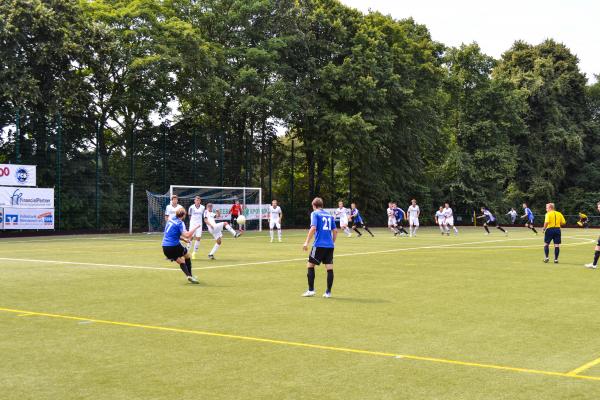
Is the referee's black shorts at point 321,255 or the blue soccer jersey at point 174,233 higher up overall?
the blue soccer jersey at point 174,233

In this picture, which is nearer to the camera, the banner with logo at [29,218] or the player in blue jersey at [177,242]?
the player in blue jersey at [177,242]

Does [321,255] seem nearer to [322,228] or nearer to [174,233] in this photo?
[322,228]

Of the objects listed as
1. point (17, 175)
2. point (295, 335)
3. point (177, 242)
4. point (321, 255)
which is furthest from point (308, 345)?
point (17, 175)

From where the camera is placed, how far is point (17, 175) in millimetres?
38969

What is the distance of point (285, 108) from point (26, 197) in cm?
1891

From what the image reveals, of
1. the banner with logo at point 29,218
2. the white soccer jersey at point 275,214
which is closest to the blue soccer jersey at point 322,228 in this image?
the white soccer jersey at point 275,214

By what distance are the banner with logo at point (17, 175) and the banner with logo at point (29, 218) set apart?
4.70 feet

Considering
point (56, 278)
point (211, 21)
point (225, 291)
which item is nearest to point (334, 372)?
point (225, 291)

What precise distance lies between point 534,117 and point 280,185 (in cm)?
3056

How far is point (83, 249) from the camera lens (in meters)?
28.2

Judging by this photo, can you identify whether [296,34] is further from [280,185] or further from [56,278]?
[56,278]

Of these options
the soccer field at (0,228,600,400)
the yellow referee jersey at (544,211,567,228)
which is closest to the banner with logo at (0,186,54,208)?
the soccer field at (0,228,600,400)

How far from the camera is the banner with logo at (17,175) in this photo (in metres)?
38.3

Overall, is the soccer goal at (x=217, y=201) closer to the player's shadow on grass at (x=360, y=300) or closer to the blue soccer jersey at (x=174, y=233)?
the blue soccer jersey at (x=174, y=233)
